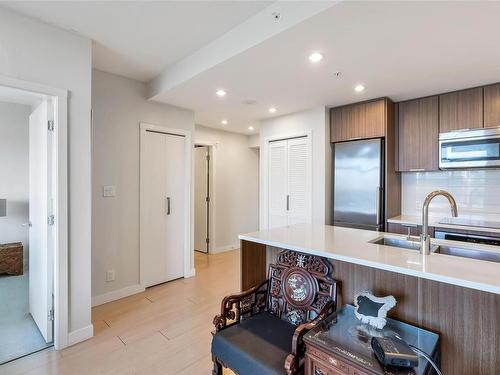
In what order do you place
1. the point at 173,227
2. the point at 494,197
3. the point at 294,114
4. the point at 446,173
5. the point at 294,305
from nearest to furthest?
the point at 294,305 < the point at 494,197 < the point at 446,173 < the point at 173,227 < the point at 294,114

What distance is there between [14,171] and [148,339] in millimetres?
3422

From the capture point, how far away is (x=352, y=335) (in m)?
1.29

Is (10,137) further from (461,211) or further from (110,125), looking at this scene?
(461,211)

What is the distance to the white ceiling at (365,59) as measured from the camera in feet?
5.62

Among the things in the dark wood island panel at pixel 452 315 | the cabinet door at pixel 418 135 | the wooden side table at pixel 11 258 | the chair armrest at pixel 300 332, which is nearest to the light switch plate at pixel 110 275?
the wooden side table at pixel 11 258

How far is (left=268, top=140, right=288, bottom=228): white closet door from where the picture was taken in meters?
4.22

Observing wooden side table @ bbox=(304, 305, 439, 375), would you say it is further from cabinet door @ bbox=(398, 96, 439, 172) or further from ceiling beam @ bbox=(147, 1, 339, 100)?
cabinet door @ bbox=(398, 96, 439, 172)

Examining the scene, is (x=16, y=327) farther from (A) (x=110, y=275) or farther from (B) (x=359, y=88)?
(B) (x=359, y=88)

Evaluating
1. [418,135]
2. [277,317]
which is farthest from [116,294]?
[418,135]

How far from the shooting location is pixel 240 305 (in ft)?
5.79

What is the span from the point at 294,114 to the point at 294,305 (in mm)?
3039

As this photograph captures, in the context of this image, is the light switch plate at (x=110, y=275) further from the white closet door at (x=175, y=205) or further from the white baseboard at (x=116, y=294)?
the white closet door at (x=175, y=205)

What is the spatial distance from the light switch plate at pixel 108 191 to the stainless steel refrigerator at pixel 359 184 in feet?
9.37

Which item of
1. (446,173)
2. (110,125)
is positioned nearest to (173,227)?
(110,125)
